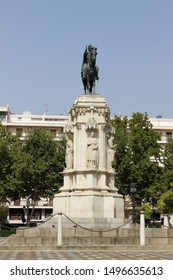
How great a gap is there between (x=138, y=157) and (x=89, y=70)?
21.5 m

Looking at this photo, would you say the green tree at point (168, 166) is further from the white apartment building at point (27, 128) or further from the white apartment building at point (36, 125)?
the white apartment building at point (36, 125)

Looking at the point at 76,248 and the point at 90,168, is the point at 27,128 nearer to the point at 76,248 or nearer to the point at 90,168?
the point at 90,168

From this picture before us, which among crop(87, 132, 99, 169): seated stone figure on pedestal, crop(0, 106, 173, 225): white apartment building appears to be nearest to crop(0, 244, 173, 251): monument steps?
crop(87, 132, 99, 169): seated stone figure on pedestal

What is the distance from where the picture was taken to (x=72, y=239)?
73.9ft

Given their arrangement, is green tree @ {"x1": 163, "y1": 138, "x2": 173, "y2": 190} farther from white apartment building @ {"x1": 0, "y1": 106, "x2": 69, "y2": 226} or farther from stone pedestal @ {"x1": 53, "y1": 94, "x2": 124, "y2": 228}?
stone pedestal @ {"x1": 53, "y1": 94, "x2": 124, "y2": 228}

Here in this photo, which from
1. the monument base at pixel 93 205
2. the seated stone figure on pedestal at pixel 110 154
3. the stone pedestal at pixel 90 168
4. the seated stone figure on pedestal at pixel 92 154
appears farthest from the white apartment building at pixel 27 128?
the monument base at pixel 93 205

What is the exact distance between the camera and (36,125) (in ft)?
278

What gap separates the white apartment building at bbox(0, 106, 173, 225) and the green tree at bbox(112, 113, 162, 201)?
2357cm

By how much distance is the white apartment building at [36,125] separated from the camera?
7609 cm

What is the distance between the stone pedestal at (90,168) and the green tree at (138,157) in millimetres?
20056

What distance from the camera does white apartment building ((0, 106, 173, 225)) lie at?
76.1 m

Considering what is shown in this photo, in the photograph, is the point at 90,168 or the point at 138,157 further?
the point at 138,157

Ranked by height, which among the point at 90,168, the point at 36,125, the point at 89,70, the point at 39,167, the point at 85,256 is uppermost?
the point at 36,125

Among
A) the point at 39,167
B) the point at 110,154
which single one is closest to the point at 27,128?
the point at 39,167
